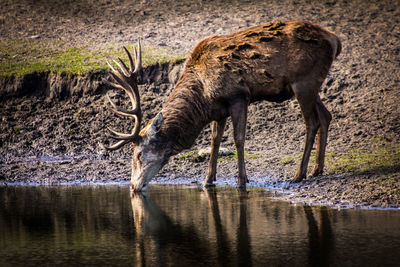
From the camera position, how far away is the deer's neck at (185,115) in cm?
986

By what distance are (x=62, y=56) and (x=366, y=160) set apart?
32.6ft

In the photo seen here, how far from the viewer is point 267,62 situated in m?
10.0

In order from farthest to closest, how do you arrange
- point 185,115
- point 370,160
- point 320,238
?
point 370,160
point 185,115
point 320,238

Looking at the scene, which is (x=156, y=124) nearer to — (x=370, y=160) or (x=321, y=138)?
(x=321, y=138)

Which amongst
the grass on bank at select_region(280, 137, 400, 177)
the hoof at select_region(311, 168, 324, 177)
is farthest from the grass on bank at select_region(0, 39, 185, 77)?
the hoof at select_region(311, 168, 324, 177)

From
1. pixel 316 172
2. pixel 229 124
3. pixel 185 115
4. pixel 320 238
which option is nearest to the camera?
pixel 320 238

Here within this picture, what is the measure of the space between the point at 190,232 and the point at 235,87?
3905 millimetres

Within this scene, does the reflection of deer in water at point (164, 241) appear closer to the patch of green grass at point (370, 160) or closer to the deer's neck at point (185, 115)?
the deer's neck at point (185, 115)

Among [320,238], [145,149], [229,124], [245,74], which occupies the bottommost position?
[320,238]

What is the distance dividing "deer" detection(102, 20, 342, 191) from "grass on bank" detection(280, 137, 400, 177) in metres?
0.50

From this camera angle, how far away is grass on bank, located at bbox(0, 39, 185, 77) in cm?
1608

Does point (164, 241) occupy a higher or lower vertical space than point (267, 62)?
lower

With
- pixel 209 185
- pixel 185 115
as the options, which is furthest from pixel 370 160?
pixel 185 115

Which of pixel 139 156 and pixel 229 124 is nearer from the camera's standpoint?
pixel 139 156
